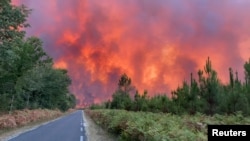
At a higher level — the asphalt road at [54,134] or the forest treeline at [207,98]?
the forest treeline at [207,98]

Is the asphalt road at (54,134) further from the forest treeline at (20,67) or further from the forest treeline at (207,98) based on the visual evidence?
the forest treeline at (207,98)

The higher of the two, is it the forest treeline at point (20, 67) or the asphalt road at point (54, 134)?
the forest treeline at point (20, 67)

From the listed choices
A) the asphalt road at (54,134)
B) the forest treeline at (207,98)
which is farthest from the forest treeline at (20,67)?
the forest treeline at (207,98)

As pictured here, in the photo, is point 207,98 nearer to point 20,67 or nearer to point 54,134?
point 54,134

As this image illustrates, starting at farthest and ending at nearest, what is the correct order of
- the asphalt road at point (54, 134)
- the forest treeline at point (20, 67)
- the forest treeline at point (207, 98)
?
the forest treeline at point (207, 98), the forest treeline at point (20, 67), the asphalt road at point (54, 134)

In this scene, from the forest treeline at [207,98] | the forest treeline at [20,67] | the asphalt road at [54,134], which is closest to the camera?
the asphalt road at [54,134]

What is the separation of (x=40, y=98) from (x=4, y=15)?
5067 cm

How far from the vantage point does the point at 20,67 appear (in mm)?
41438

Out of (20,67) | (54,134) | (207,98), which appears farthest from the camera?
(20,67)

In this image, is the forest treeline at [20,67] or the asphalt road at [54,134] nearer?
the asphalt road at [54,134]

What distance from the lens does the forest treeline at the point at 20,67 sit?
23281 mm

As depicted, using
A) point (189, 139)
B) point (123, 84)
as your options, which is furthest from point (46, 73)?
point (189, 139)

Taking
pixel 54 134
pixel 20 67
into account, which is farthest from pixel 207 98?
pixel 20 67

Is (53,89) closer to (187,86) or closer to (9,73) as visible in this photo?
(9,73)
